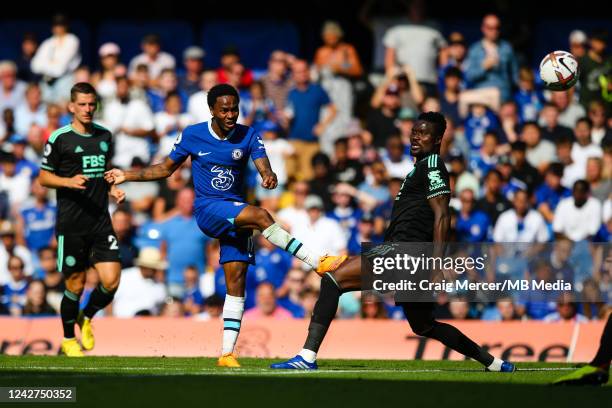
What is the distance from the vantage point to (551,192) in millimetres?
19125

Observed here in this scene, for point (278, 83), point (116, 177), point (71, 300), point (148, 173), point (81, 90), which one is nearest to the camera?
point (148, 173)

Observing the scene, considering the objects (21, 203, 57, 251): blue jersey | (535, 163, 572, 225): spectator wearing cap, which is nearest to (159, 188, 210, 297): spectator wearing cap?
(21, 203, 57, 251): blue jersey

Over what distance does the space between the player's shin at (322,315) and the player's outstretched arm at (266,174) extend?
1.14 meters

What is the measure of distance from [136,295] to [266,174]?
6.61m

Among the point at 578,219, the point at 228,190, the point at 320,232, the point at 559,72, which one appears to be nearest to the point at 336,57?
the point at 320,232

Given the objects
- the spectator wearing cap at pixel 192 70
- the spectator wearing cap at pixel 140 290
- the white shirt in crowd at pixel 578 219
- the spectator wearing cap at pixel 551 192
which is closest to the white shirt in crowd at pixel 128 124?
the spectator wearing cap at pixel 192 70

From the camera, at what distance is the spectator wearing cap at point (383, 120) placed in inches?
805

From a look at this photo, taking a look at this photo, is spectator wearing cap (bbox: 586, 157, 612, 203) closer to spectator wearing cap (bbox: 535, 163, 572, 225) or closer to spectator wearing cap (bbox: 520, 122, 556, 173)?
spectator wearing cap (bbox: 535, 163, 572, 225)

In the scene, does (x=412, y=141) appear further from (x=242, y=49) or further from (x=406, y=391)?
(x=242, y=49)

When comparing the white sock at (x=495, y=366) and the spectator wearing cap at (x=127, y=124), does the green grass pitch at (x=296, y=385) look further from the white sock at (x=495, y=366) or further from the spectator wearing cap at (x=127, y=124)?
the spectator wearing cap at (x=127, y=124)

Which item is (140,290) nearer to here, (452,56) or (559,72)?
(452,56)

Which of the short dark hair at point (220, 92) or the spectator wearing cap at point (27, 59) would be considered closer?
the short dark hair at point (220, 92)

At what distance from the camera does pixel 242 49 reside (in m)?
23.5

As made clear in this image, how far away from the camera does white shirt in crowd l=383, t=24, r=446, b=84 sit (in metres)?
21.3
